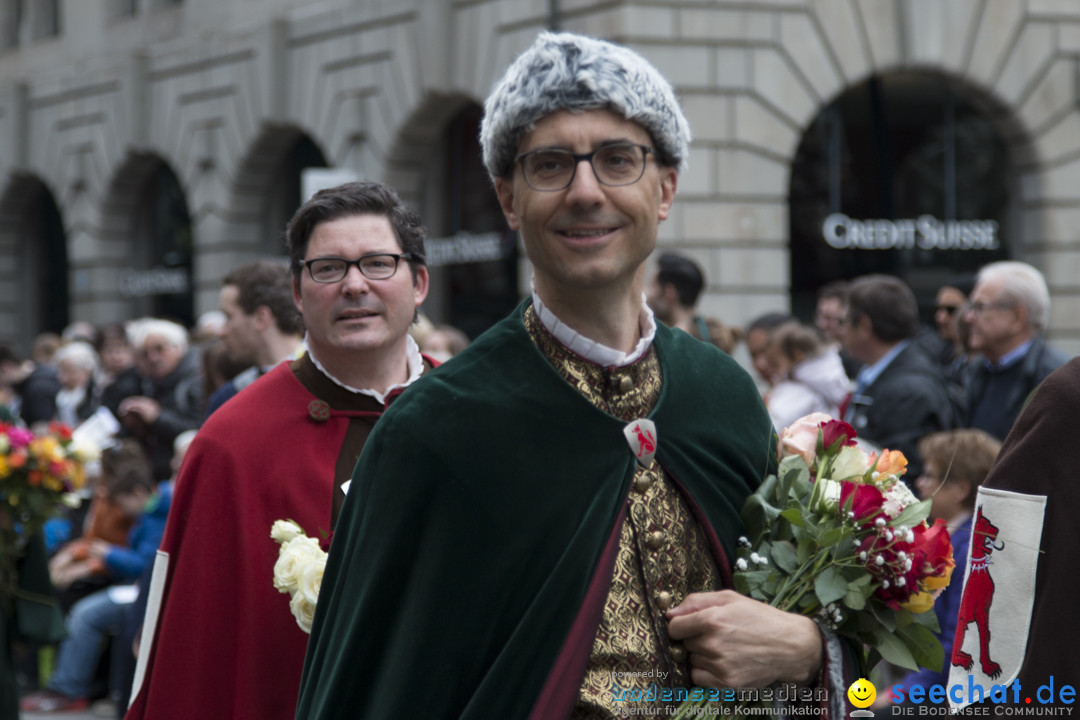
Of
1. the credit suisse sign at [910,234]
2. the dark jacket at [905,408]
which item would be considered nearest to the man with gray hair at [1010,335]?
the dark jacket at [905,408]

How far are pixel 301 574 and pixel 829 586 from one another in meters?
1.20

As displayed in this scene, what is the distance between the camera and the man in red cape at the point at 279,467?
11.4 ft

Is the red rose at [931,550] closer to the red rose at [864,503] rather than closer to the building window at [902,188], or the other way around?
the red rose at [864,503]

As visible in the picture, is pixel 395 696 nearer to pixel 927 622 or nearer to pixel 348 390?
pixel 927 622

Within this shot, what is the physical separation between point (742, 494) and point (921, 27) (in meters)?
13.7

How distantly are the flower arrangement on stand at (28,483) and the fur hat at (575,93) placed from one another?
4967 mm

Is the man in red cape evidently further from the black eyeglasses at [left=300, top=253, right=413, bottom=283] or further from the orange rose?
the orange rose

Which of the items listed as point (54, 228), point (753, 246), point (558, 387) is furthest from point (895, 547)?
point (54, 228)

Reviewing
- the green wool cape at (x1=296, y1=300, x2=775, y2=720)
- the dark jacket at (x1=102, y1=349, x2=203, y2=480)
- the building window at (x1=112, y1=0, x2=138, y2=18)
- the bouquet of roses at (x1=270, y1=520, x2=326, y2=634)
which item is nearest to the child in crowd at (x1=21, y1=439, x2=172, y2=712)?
the dark jacket at (x1=102, y1=349, x2=203, y2=480)

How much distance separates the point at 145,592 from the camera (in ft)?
20.9

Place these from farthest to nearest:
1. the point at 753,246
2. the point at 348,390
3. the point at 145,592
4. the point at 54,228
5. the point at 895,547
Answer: the point at 54,228 < the point at 753,246 < the point at 145,592 < the point at 348,390 < the point at 895,547

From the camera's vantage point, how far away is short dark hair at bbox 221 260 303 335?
17.4ft

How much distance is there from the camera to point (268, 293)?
532 centimetres

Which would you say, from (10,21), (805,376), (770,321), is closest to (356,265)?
(805,376)
